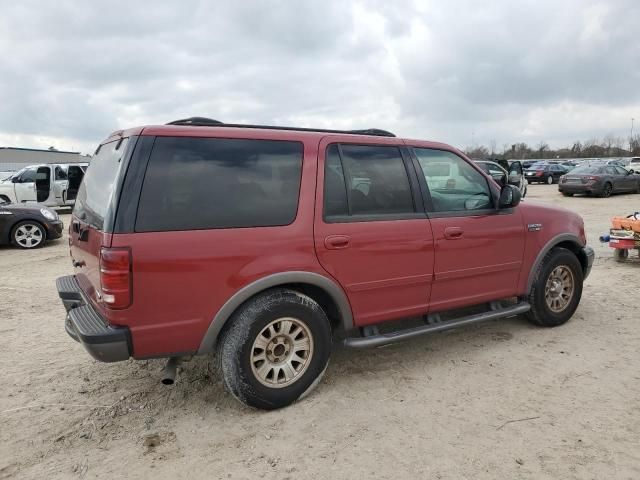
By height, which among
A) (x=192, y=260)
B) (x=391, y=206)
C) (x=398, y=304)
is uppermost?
(x=391, y=206)

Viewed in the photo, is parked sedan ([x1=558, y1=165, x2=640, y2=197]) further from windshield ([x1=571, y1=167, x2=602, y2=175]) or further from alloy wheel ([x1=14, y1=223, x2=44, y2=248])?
alloy wheel ([x1=14, y1=223, x2=44, y2=248])

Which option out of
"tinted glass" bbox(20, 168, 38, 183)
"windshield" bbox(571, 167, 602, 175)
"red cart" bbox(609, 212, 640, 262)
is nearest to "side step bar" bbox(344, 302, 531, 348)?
"red cart" bbox(609, 212, 640, 262)

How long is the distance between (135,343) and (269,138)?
1.59 metres

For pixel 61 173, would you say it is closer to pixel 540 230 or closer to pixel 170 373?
pixel 170 373

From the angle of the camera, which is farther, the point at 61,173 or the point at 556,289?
the point at 61,173

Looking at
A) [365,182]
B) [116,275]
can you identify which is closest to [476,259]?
[365,182]

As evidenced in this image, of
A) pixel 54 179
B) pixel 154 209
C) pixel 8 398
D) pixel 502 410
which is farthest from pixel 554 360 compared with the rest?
pixel 54 179

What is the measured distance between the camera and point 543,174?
3102cm

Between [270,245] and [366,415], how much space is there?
4.34ft

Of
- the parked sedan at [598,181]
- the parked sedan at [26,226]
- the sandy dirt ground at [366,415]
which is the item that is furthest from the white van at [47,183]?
the parked sedan at [598,181]

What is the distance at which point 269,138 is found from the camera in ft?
10.8

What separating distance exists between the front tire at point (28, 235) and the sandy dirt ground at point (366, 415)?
6122 mm

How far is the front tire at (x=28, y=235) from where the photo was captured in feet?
32.6

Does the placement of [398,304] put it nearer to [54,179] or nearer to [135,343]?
[135,343]
